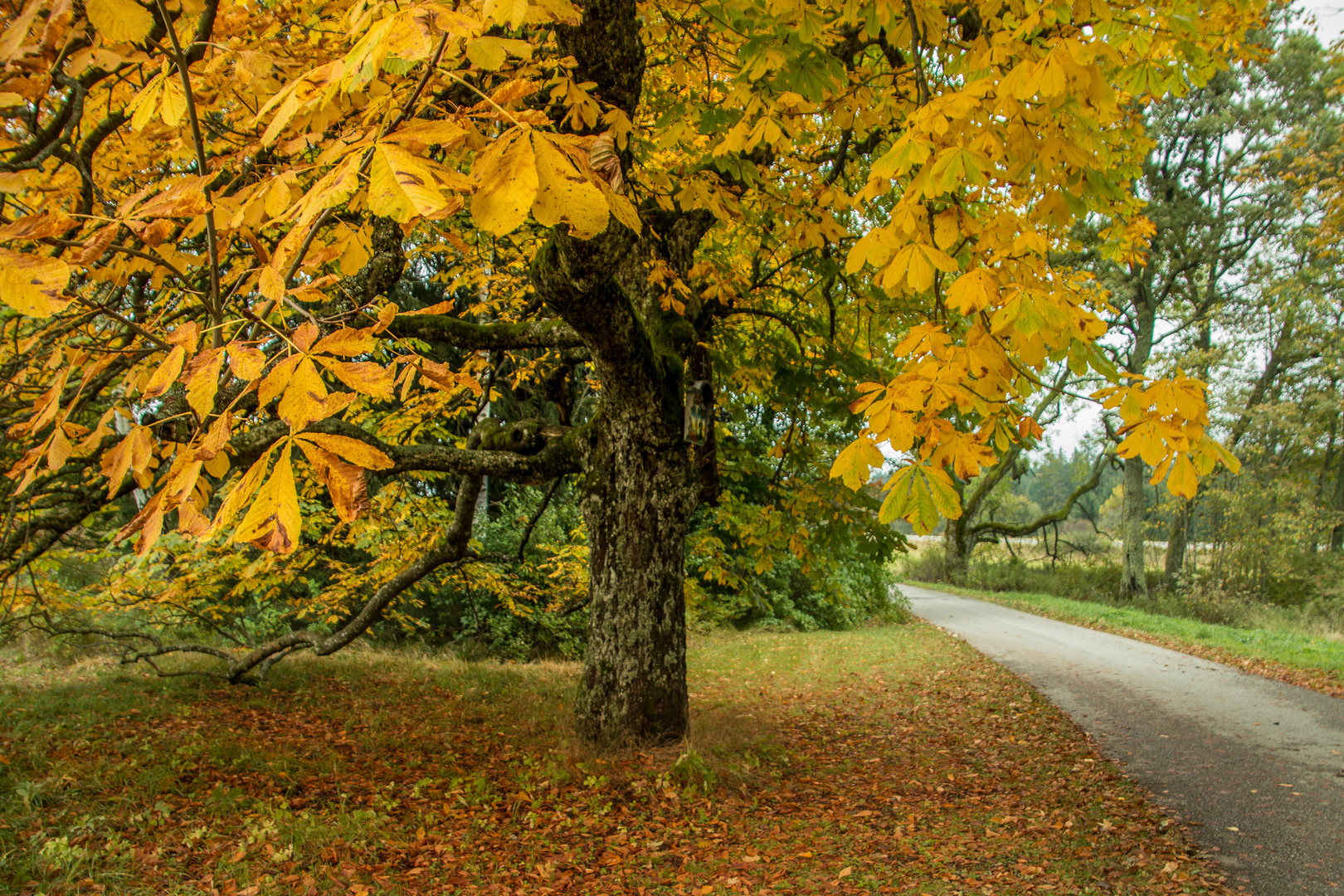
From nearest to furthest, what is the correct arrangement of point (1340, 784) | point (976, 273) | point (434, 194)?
point (434, 194)
point (976, 273)
point (1340, 784)

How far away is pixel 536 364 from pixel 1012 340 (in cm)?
691

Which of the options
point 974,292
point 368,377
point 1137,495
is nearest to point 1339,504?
point 1137,495

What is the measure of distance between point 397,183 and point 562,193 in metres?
0.24

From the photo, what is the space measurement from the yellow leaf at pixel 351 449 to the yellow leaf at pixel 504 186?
37 cm

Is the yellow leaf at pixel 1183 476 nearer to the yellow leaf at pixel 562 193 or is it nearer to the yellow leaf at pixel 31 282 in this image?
the yellow leaf at pixel 562 193

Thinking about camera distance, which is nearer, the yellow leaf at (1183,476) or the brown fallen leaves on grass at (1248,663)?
the yellow leaf at (1183,476)

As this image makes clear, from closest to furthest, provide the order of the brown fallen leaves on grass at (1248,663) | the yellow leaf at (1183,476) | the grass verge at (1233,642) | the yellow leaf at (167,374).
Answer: the yellow leaf at (167,374) → the yellow leaf at (1183,476) → the brown fallen leaves on grass at (1248,663) → the grass verge at (1233,642)

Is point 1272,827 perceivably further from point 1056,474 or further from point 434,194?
point 1056,474

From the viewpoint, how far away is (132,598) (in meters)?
6.60

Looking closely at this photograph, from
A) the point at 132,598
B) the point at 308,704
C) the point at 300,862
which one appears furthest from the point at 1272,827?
the point at 132,598

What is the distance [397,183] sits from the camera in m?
1.03

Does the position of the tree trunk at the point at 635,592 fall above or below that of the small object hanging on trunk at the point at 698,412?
below

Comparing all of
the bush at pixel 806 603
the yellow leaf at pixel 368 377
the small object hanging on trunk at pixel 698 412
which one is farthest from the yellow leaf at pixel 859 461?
the bush at pixel 806 603

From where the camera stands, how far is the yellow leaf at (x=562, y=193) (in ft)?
3.56
